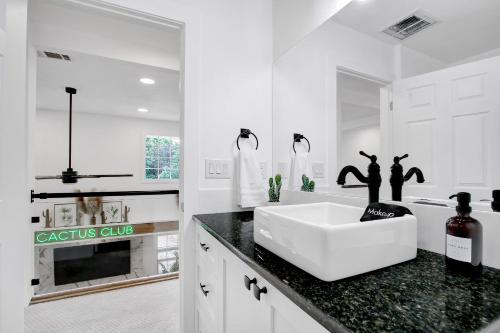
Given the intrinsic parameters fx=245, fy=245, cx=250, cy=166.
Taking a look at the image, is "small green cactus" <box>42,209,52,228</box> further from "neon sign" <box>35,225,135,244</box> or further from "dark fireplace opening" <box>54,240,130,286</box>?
"dark fireplace opening" <box>54,240,130,286</box>

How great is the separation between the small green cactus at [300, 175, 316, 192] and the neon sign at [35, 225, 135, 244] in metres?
5.13

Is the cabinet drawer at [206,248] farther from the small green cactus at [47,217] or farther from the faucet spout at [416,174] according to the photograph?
the small green cactus at [47,217]

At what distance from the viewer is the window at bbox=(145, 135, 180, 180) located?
20.7ft

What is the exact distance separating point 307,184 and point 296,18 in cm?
105

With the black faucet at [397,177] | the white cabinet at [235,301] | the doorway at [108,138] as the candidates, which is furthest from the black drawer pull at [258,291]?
the doorway at [108,138]

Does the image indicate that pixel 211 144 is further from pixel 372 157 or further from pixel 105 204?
pixel 105 204

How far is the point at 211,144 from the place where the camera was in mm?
1543

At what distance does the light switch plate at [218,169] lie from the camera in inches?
60.2

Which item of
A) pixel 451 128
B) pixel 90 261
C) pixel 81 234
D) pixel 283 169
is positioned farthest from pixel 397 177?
pixel 90 261

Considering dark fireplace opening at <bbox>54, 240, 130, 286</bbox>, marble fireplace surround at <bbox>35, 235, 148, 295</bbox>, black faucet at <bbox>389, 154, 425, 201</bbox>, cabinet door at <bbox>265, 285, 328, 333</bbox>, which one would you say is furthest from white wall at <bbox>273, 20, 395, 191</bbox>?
dark fireplace opening at <bbox>54, 240, 130, 286</bbox>

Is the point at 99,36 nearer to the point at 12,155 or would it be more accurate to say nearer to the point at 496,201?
the point at 12,155

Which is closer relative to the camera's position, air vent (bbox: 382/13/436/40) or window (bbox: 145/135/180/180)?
air vent (bbox: 382/13/436/40)

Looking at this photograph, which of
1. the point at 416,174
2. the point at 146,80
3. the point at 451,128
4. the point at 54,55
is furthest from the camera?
the point at 146,80

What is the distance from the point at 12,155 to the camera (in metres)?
1.26
